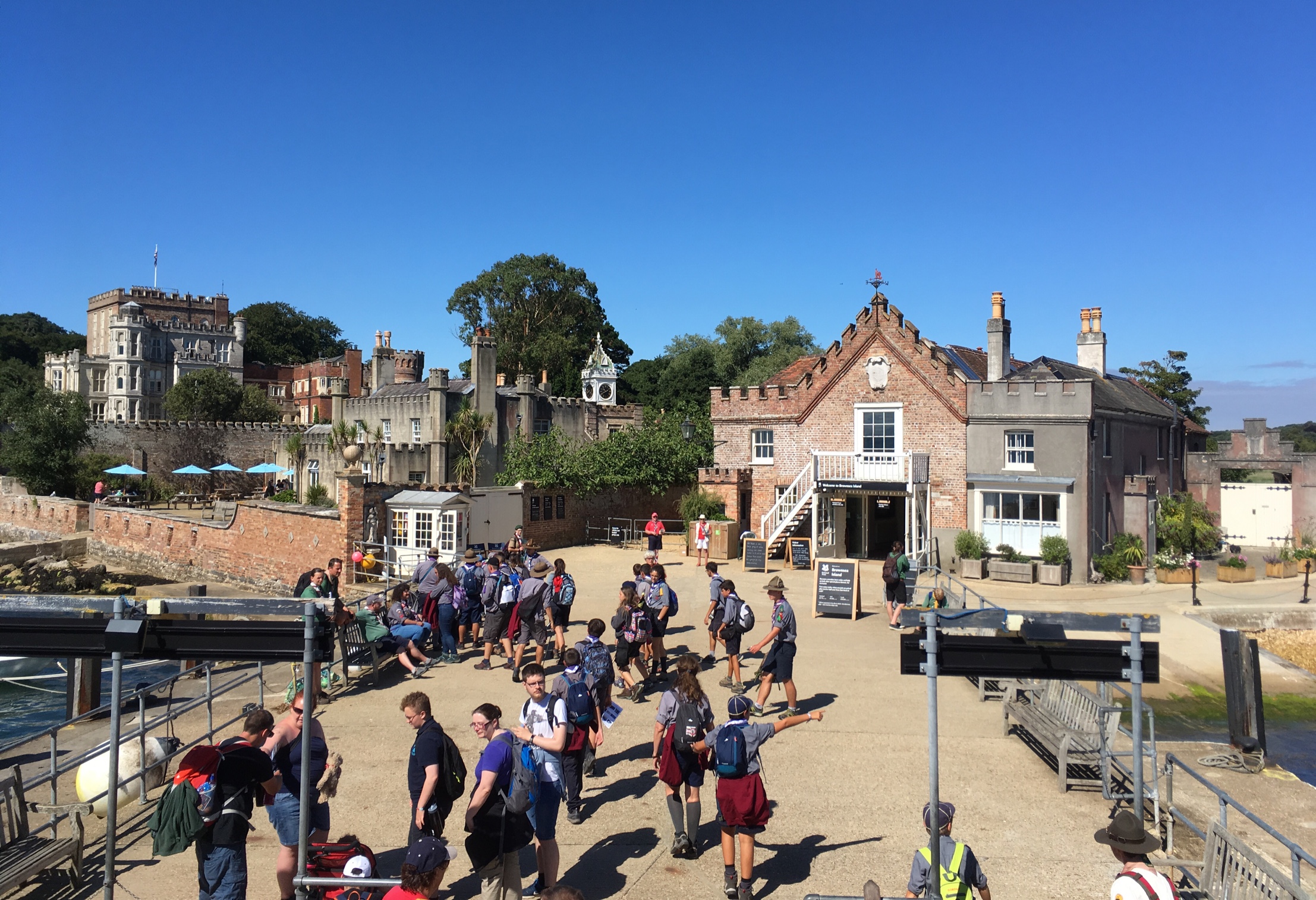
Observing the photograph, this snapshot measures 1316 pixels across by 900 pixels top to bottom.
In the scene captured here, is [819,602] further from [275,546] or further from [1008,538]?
[275,546]

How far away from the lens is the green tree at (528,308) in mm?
60375

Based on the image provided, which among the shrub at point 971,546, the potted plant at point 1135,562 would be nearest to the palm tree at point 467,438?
the shrub at point 971,546

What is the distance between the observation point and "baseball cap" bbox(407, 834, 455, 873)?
4.95 metres

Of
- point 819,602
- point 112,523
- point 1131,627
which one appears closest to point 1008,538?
point 819,602

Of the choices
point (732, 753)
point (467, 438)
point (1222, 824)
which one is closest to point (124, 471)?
point (467, 438)

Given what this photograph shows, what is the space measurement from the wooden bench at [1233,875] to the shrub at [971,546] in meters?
18.8

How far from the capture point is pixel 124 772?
335 inches

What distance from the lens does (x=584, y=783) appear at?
908 centimetres

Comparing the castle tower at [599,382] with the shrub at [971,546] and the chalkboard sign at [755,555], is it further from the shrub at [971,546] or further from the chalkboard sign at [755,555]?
the shrub at [971,546]

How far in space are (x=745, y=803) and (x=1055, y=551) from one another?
67.5 ft

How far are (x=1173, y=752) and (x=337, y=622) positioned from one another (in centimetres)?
1141

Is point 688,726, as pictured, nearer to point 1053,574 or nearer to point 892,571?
point 892,571

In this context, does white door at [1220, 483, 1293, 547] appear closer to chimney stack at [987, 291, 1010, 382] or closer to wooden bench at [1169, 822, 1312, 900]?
chimney stack at [987, 291, 1010, 382]

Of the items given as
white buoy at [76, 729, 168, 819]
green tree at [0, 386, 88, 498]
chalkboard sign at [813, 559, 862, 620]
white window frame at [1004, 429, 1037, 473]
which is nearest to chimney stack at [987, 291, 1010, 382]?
white window frame at [1004, 429, 1037, 473]
